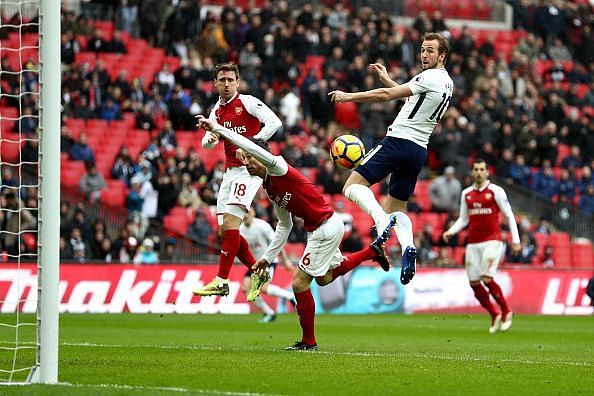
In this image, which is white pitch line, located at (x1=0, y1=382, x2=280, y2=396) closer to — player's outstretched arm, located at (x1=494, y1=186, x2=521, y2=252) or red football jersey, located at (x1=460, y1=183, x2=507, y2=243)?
player's outstretched arm, located at (x1=494, y1=186, x2=521, y2=252)

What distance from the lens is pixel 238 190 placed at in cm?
1434

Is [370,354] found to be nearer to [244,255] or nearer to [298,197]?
[298,197]

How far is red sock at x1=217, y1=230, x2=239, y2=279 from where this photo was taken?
44.9ft

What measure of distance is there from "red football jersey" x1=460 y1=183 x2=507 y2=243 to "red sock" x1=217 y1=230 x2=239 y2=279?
583cm

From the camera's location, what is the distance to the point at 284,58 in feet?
100

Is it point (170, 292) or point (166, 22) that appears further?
point (166, 22)

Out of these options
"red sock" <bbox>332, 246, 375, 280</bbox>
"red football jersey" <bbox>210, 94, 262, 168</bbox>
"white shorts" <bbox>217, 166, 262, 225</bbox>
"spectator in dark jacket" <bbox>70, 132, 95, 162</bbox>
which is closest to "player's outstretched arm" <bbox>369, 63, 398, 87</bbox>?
"red sock" <bbox>332, 246, 375, 280</bbox>

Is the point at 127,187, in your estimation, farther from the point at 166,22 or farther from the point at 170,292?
the point at 166,22

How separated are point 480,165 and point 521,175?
13.2 meters

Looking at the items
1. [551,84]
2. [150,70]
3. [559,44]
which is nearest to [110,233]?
[150,70]

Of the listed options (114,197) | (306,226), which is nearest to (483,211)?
(306,226)

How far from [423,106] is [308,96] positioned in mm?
18037

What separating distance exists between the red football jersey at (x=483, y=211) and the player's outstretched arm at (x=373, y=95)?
6.99m

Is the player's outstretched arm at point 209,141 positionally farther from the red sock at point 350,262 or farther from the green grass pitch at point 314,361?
the green grass pitch at point 314,361
